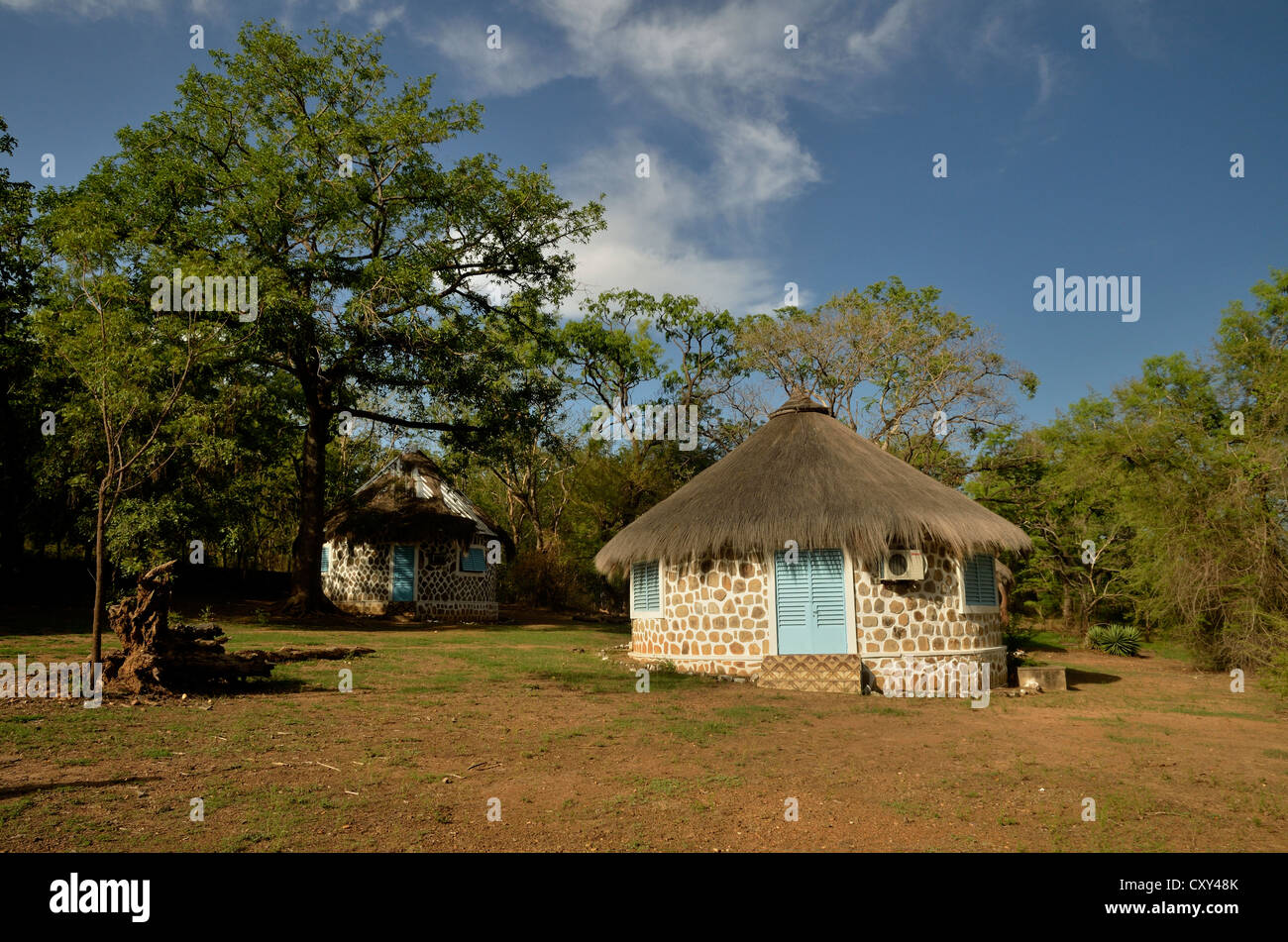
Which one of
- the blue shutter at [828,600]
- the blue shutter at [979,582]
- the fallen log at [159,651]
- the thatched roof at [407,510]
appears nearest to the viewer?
the fallen log at [159,651]

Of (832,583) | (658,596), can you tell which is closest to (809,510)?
(832,583)

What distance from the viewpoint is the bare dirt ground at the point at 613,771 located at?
14.6 feet

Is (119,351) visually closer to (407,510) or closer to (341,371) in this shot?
(341,371)

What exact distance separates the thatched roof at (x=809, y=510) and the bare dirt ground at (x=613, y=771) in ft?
8.10

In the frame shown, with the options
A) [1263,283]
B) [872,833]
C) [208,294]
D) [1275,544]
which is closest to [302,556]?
[208,294]

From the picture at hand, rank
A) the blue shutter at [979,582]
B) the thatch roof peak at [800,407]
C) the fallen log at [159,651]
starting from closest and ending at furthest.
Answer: the fallen log at [159,651], the blue shutter at [979,582], the thatch roof peak at [800,407]

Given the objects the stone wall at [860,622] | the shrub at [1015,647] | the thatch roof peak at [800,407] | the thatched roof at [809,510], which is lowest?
the shrub at [1015,647]

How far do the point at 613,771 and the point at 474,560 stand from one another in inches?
746

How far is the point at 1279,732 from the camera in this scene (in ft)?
28.6

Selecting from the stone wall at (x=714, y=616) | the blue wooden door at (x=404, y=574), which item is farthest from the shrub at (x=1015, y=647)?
the blue wooden door at (x=404, y=574)

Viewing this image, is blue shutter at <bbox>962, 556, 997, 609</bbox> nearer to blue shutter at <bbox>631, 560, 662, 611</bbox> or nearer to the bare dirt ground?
the bare dirt ground

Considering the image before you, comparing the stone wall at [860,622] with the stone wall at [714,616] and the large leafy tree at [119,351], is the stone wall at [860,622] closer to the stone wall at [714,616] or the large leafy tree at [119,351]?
the stone wall at [714,616]

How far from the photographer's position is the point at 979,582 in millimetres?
12797

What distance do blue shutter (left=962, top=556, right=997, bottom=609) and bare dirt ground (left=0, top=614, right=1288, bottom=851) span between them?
7.89 ft
